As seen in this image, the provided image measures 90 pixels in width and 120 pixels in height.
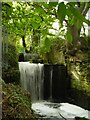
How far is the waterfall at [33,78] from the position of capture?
7.67 m

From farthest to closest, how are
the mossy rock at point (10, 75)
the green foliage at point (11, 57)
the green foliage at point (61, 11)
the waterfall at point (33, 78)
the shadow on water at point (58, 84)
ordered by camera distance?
the waterfall at point (33, 78)
the shadow on water at point (58, 84)
the green foliage at point (11, 57)
the mossy rock at point (10, 75)
the green foliage at point (61, 11)

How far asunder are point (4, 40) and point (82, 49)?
2.58m

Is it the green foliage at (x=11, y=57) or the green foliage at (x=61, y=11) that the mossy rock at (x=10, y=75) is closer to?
the green foliage at (x=11, y=57)

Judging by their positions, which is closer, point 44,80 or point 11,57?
point 11,57

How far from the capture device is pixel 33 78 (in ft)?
25.8

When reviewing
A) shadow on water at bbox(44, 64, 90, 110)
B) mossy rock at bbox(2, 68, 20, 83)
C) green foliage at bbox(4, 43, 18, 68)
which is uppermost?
→ green foliage at bbox(4, 43, 18, 68)

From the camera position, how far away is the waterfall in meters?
7.67

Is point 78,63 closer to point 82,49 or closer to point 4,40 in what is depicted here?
point 82,49

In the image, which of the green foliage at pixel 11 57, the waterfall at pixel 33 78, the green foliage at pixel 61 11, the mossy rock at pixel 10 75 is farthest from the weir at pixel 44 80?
the green foliage at pixel 61 11

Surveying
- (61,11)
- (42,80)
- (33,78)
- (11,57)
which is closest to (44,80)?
(42,80)

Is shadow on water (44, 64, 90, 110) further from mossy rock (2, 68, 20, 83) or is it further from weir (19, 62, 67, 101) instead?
mossy rock (2, 68, 20, 83)

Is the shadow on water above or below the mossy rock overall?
below

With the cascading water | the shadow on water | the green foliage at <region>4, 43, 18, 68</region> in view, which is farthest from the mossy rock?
the shadow on water

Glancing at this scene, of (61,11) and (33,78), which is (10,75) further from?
(61,11)
